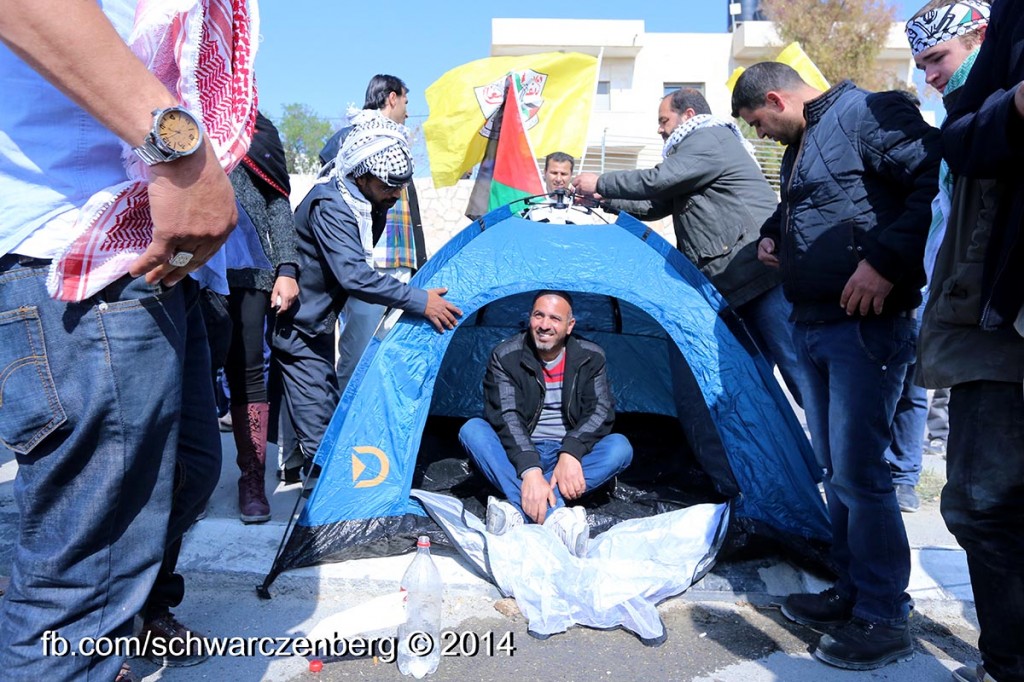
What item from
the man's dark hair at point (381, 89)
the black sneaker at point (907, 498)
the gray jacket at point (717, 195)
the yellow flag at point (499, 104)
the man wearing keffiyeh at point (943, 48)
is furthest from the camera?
the yellow flag at point (499, 104)

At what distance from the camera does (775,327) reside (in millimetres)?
3451

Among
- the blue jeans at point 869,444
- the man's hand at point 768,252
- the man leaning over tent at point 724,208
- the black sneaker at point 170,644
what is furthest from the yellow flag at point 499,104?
the black sneaker at point 170,644

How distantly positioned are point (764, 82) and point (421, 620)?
2081 millimetres

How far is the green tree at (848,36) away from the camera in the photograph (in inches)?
789

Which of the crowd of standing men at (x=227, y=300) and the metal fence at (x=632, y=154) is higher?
the metal fence at (x=632, y=154)

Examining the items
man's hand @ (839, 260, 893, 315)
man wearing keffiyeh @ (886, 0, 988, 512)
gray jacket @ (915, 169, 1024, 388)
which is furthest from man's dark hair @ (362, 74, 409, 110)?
gray jacket @ (915, 169, 1024, 388)

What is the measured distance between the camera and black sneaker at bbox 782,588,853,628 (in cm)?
262

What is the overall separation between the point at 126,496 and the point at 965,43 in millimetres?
2562

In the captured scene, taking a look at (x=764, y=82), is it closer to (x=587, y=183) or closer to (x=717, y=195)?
(x=717, y=195)

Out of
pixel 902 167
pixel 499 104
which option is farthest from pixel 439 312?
pixel 499 104

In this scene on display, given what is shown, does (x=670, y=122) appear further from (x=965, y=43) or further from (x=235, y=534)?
(x=235, y=534)

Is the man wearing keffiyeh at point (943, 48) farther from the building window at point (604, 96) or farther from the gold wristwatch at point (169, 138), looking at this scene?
the building window at point (604, 96)

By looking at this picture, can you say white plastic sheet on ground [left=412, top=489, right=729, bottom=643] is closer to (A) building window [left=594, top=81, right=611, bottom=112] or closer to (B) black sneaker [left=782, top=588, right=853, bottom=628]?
(B) black sneaker [left=782, top=588, right=853, bottom=628]

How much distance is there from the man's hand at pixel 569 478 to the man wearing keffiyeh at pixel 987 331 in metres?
1.60
